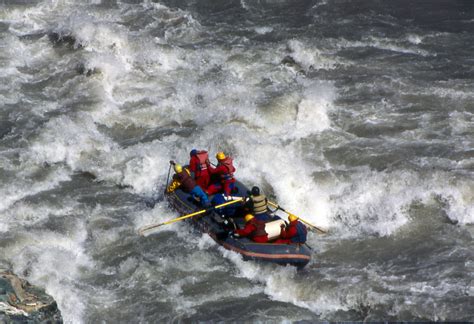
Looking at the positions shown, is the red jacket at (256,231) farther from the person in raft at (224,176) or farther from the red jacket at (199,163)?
the red jacket at (199,163)

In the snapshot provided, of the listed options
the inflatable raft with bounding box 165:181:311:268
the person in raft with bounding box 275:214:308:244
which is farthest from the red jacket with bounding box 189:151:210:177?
the person in raft with bounding box 275:214:308:244

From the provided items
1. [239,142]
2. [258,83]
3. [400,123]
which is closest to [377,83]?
[400,123]

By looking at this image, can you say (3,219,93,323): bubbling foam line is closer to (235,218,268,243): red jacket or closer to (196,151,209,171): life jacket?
(196,151,209,171): life jacket

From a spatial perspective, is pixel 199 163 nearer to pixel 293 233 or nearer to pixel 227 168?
pixel 227 168

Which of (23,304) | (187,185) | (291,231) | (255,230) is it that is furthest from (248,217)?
(23,304)

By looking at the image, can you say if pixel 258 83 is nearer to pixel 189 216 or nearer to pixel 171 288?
pixel 189 216

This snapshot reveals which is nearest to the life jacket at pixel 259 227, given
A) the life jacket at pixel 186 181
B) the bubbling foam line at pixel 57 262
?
the life jacket at pixel 186 181
